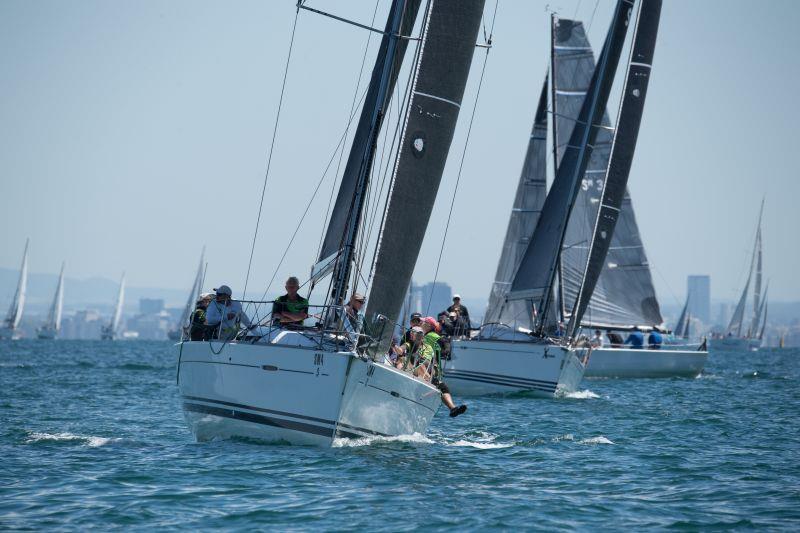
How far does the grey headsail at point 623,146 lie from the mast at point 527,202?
791cm

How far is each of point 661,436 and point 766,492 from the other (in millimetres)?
6211

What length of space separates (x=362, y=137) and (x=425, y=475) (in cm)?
644

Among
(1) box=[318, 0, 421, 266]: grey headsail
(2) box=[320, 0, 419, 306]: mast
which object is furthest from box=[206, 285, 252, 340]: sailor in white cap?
(1) box=[318, 0, 421, 266]: grey headsail

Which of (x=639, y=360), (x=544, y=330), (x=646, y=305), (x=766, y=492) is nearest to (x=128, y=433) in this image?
(x=766, y=492)

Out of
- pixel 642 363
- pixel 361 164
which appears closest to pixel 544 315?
pixel 642 363

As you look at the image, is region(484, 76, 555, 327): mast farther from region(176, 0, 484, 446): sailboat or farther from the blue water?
region(176, 0, 484, 446): sailboat

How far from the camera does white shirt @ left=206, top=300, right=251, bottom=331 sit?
55.8 ft

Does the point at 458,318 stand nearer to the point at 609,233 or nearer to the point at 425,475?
the point at 609,233

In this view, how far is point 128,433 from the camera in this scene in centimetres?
1934

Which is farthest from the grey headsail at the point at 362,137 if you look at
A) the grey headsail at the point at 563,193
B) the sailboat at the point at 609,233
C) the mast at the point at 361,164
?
the sailboat at the point at 609,233

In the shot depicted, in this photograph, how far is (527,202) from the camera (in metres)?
40.9

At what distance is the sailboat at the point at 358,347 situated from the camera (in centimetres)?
1530

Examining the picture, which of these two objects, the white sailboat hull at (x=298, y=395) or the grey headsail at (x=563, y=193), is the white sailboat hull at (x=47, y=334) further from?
the white sailboat hull at (x=298, y=395)

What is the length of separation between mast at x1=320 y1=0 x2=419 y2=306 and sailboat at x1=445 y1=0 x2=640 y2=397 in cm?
1170
